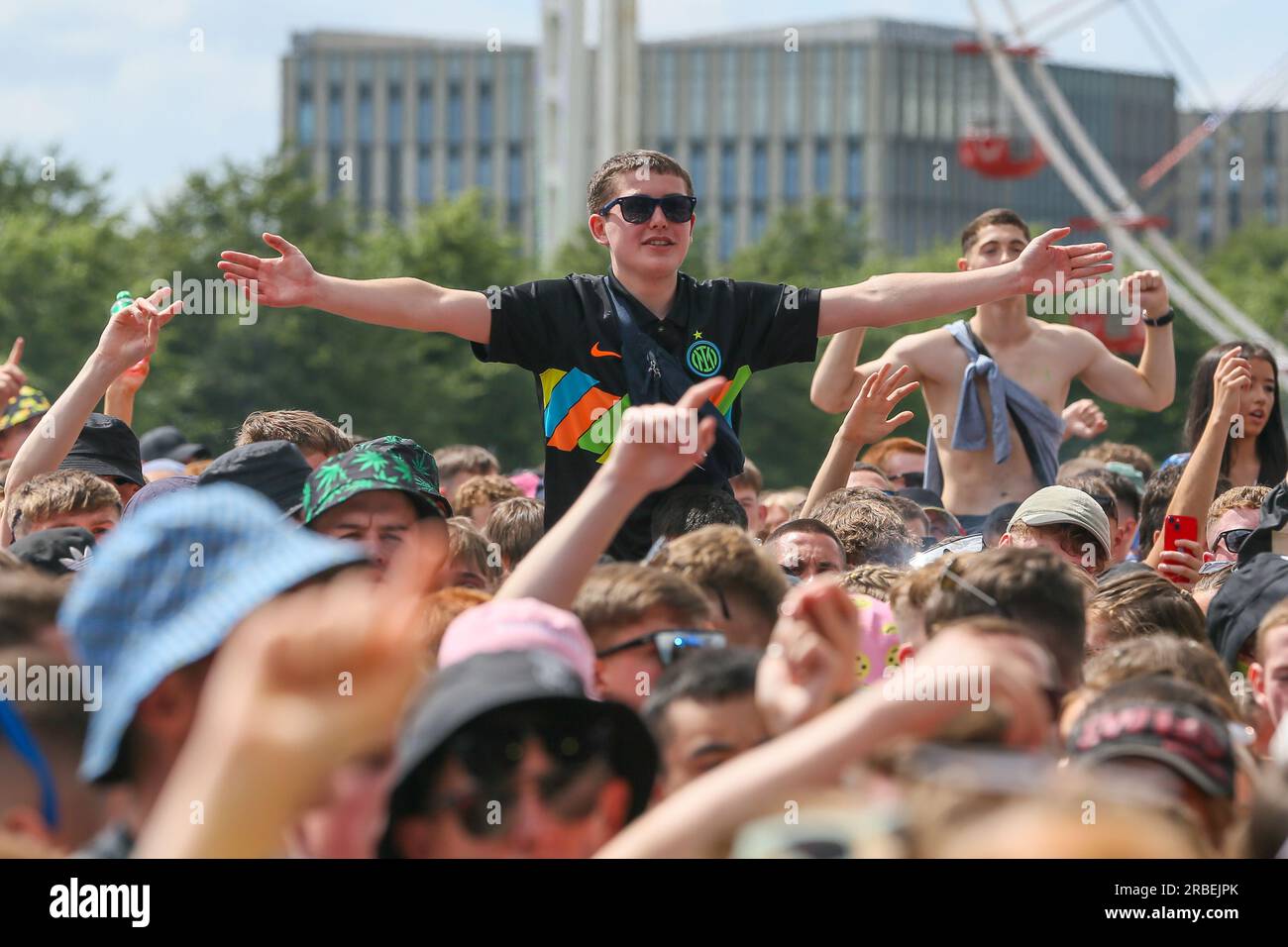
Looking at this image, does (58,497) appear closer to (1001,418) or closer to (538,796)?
(538,796)

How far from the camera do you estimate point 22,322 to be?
35.7m

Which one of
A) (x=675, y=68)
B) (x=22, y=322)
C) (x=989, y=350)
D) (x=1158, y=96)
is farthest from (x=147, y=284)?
(x=1158, y=96)

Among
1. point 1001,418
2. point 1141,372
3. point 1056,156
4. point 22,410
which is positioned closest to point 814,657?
point 1001,418

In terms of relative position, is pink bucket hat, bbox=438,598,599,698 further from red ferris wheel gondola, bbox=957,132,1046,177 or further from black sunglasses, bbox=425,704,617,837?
red ferris wheel gondola, bbox=957,132,1046,177

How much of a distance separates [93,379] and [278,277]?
100 centimetres

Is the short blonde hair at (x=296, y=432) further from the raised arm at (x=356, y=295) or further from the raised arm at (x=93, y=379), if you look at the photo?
the raised arm at (x=356, y=295)

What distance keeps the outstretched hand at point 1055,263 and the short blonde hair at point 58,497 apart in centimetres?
246

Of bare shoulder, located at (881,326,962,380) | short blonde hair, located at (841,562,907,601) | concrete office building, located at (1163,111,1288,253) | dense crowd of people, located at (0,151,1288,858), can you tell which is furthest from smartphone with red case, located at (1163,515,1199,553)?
concrete office building, located at (1163,111,1288,253)

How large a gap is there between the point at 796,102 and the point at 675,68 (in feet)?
21.5

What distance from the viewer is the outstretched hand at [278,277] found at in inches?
181

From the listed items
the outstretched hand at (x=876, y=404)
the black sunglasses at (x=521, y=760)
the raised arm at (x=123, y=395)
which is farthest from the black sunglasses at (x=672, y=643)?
the raised arm at (x=123, y=395)

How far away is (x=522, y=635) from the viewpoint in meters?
2.87
